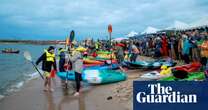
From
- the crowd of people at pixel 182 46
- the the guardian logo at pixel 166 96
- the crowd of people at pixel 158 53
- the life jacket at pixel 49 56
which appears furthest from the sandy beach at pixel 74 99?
the crowd of people at pixel 182 46

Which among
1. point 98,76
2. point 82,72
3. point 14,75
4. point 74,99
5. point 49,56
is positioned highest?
point 49,56

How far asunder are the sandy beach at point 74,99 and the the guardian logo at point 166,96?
3293 millimetres

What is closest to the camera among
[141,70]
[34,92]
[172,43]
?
[34,92]

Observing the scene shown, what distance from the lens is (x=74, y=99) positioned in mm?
10500

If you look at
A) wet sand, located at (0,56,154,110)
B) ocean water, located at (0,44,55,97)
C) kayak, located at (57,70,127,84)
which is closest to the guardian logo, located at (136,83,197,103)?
wet sand, located at (0,56,154,110)

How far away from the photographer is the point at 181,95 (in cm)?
505

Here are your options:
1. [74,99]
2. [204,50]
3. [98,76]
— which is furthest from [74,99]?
[204,50]

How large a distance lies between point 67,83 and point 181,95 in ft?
28.8

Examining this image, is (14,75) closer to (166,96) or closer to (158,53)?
(158,53)

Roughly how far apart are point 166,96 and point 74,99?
576cm

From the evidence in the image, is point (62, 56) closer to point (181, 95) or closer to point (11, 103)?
point (11, 103)

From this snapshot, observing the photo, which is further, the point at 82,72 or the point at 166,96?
the point at 82,72

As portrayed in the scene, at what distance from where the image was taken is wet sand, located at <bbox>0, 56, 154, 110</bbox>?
9242 millimetres

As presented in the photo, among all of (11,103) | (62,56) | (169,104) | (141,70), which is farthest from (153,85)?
(141,70)
